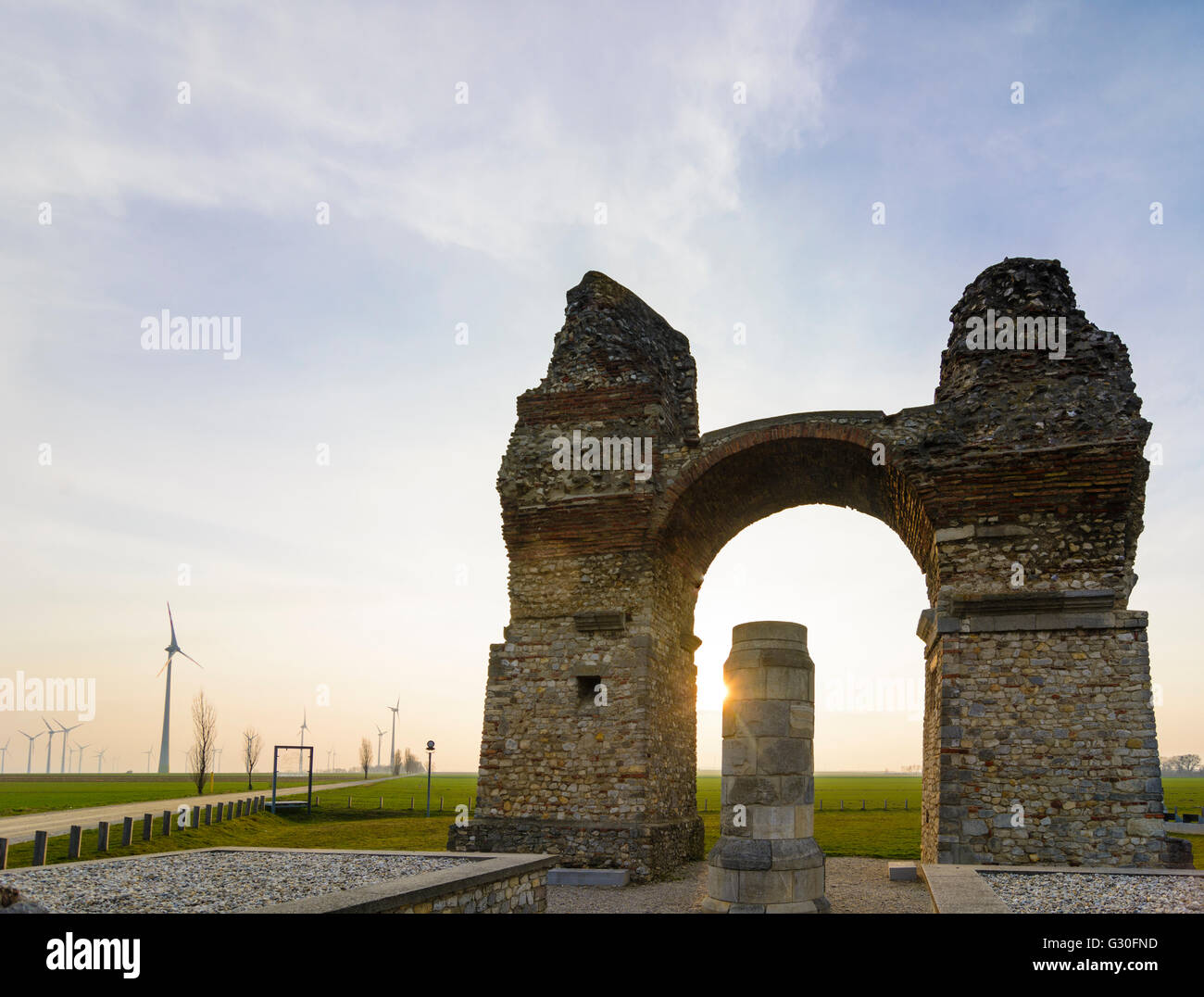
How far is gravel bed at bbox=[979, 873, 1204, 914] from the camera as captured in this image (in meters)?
8.27

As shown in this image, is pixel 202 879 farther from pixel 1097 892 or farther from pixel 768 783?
pixel 1097 892

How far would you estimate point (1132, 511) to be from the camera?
13.4 metres

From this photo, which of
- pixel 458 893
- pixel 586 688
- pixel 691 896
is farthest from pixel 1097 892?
pixel 586 688

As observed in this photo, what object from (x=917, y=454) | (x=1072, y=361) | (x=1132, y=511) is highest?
(x=1072, y=361)

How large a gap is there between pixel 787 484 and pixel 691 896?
7483 millimetres

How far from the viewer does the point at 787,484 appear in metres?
16.6

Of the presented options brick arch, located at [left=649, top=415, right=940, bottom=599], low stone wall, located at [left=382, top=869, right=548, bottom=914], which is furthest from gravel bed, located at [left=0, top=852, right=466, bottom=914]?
brick arch, located at [left=649, top=415, right=940, bottom=599]

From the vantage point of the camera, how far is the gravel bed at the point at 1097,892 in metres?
8.27
